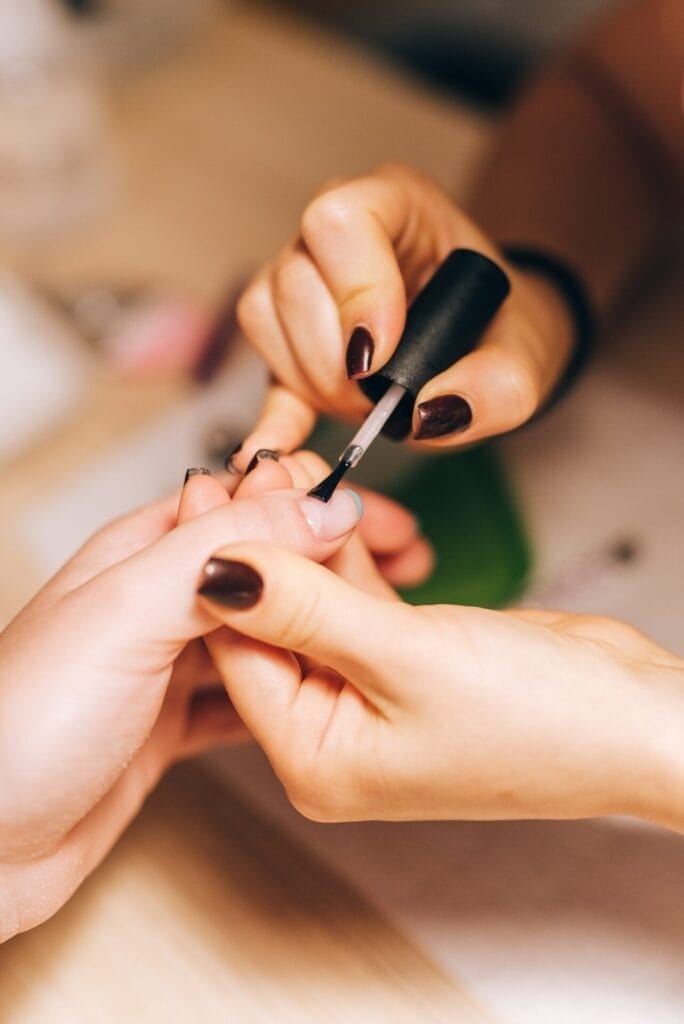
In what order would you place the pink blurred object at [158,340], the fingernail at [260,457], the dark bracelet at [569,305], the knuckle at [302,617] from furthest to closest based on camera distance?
the pink blurred object at [158,340] → the dark bracelet at [569,305] → the fingernail at [260,457] → the knuckle at [302,617]

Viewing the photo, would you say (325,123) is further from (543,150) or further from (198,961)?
(198,961)

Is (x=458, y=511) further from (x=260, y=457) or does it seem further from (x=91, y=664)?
(x=91, y=664)

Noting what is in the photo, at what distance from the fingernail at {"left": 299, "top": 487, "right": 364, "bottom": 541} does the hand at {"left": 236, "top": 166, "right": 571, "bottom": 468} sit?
5 centimetres

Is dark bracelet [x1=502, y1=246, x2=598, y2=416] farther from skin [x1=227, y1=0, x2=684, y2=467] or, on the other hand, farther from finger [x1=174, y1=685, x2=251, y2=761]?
finger [x1=174, y1=685, x2=251, y2=761]

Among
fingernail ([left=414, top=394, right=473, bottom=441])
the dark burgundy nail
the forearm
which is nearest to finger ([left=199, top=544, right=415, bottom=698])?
the dark burgundy nail

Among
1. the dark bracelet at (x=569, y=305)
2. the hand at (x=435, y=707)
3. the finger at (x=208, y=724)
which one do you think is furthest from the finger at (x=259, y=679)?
the dark bracelet at (x=569, y=305)

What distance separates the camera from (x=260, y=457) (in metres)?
0.46

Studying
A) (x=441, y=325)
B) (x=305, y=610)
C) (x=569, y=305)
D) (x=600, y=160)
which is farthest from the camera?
(x=600, y=160)

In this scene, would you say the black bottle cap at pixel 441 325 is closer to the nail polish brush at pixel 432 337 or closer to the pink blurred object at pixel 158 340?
the nail polish brush at pixel 432 337

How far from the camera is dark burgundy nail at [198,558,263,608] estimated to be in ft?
1.14

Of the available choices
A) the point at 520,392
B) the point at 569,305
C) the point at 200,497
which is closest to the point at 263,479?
the point at 200,497

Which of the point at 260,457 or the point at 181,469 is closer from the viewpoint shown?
the point at 260,457

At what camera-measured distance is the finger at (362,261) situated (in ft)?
1.43

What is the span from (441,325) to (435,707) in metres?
0.18
